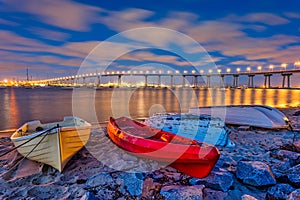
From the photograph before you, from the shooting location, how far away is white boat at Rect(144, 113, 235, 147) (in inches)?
281

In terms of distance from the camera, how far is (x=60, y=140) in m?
5.36

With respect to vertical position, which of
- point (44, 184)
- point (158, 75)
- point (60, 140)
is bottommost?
point (44, 184)

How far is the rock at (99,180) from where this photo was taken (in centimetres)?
462

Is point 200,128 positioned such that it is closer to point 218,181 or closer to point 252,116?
point 218,181

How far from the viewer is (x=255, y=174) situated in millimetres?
4492

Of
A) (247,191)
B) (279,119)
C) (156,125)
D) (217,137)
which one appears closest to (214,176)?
(247,191)

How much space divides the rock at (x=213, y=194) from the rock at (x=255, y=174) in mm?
760

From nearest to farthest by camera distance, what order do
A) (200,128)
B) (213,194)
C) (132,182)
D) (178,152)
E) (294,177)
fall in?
(213,194)
(294,177)
(132,182)
(178,152)
(200,128)

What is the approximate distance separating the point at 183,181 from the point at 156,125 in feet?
11.3

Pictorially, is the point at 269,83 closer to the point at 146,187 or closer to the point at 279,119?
the point at 279,119

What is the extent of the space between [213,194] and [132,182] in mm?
1760

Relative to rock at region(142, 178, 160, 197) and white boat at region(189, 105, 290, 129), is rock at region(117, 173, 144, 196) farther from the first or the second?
white boat at region(189, 105, 290, 129)

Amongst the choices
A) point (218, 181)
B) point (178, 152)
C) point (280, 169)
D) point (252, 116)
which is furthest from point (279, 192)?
point (252, 116)

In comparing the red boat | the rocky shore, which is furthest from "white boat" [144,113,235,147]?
the red boat
